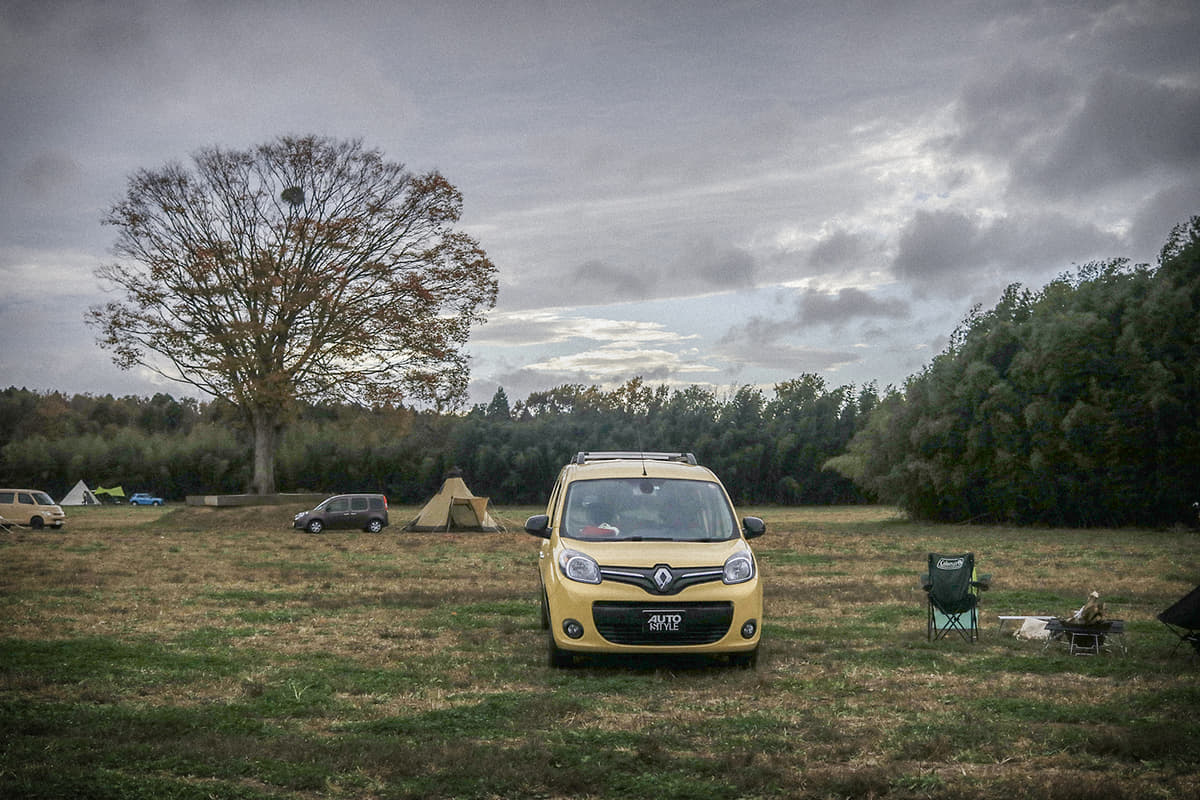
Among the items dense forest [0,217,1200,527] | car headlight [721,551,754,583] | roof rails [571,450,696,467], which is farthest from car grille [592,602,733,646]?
dense forest [0,217,1200,527]

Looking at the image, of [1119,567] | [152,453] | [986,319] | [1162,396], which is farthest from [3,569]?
[152,453]

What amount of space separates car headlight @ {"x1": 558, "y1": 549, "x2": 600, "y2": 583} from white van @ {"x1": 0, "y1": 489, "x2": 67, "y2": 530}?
101 ft

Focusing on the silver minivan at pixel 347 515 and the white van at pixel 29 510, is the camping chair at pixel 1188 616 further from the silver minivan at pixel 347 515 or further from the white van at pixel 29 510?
the white van at pixel 29 510

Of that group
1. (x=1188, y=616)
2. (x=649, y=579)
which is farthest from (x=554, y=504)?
(x=1188, y=616)

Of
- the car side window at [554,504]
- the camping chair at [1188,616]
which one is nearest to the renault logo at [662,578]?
the car side window at [554,504]

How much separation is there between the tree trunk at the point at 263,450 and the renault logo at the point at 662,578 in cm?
3094

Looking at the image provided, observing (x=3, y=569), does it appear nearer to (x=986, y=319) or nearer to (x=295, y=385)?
(x=295, y=385)

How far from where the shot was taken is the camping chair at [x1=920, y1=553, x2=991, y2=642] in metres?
10.4

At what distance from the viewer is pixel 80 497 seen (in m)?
63.6

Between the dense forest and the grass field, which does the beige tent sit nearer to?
the dense forest

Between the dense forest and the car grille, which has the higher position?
the dense forest

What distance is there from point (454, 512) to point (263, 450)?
8.02 meters

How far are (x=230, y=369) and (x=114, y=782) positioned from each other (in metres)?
31.1

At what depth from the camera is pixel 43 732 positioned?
20.0ft
